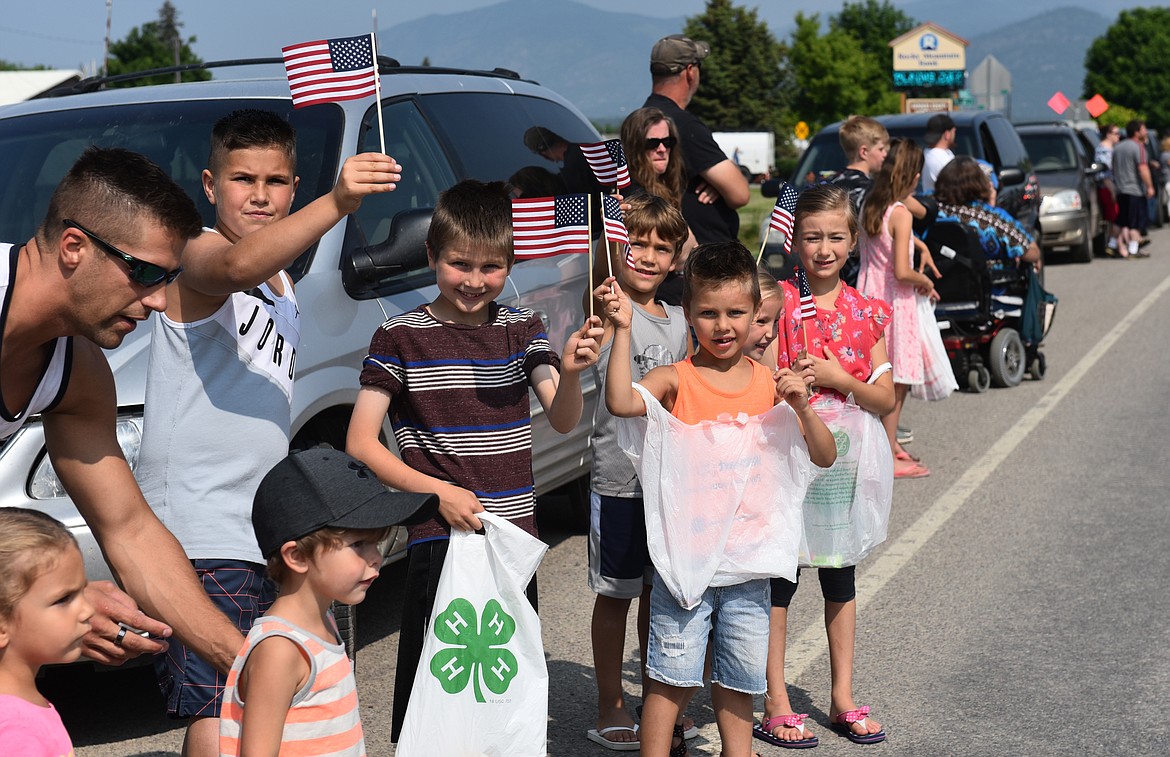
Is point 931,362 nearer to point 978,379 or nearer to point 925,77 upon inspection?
point 978,379

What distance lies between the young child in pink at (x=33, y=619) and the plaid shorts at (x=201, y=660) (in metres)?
0.67

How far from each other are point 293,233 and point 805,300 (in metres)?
2.04

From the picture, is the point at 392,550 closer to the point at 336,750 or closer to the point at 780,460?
the point at 780,460

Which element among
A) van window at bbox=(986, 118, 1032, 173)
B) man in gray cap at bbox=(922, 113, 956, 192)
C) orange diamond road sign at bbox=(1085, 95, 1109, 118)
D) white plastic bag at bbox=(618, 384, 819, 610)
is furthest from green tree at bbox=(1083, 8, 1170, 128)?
white plastic bag at bbox=(618, 384, 819, 610)

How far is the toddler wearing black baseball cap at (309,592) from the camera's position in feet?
8.70

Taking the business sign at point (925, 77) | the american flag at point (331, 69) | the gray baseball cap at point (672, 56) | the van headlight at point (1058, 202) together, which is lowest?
the van headlight at point (1058, 202)

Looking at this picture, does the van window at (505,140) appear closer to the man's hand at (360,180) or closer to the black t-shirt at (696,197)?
→ the black t-shirt at (696,197)

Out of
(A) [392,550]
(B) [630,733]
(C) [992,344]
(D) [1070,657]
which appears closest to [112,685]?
(A) [392,550]

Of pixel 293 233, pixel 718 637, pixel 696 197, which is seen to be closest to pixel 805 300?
pixel 718 637

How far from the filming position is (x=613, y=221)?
423 cm

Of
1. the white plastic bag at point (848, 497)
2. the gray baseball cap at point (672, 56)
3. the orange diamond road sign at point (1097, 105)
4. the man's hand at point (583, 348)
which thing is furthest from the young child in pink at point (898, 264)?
the orange diamond road sign at point (1097, 105)

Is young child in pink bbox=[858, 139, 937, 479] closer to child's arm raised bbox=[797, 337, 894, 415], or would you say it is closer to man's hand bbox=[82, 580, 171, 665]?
child's arm raised bbox=[797, 337, 894, 415]

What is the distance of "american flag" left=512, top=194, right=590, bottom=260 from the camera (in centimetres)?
405

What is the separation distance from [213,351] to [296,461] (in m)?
0.71
